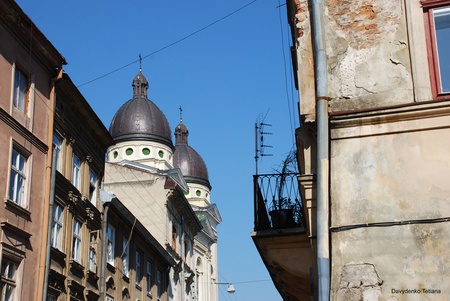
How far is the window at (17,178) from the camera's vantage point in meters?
17.1

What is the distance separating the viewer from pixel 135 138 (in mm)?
55062

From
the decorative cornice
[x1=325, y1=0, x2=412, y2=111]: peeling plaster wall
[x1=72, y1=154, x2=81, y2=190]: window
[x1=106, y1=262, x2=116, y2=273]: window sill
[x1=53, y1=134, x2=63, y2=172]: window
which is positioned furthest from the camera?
[x1=106, y1=262, x2=116, y2=273]: window sill

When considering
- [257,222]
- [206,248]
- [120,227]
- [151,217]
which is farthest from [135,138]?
[257,222]

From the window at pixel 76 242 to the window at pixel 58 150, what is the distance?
2.06 metres

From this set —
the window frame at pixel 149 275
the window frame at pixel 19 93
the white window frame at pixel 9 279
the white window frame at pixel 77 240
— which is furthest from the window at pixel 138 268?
the white window frame at pixel 9 279

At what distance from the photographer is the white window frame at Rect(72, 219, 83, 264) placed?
21703mm

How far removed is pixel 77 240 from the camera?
2217 centimetres

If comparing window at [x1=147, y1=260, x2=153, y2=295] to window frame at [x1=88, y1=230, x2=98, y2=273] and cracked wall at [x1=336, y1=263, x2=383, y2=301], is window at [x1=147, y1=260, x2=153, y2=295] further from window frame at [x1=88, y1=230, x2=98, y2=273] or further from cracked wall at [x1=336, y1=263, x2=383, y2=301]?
cracked wall at [x1=336, y1=263, x2=383, y2=301]

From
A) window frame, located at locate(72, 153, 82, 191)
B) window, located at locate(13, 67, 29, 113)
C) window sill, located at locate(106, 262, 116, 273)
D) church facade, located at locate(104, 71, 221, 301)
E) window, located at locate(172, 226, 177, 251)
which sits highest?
church facade, located at locate(104, 71, 221, 301)

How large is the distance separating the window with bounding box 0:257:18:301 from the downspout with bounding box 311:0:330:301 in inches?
415

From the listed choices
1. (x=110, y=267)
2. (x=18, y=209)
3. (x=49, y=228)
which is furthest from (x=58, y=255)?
(x=110, y=267)

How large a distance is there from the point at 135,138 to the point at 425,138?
158ft

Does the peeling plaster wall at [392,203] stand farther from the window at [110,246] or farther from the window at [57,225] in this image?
the window at [110,246]

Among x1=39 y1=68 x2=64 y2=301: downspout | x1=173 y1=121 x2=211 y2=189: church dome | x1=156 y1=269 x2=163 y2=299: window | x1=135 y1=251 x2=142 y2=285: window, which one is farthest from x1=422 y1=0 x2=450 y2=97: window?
x1=173 y1=121 x2=211 y2=189: church dome
